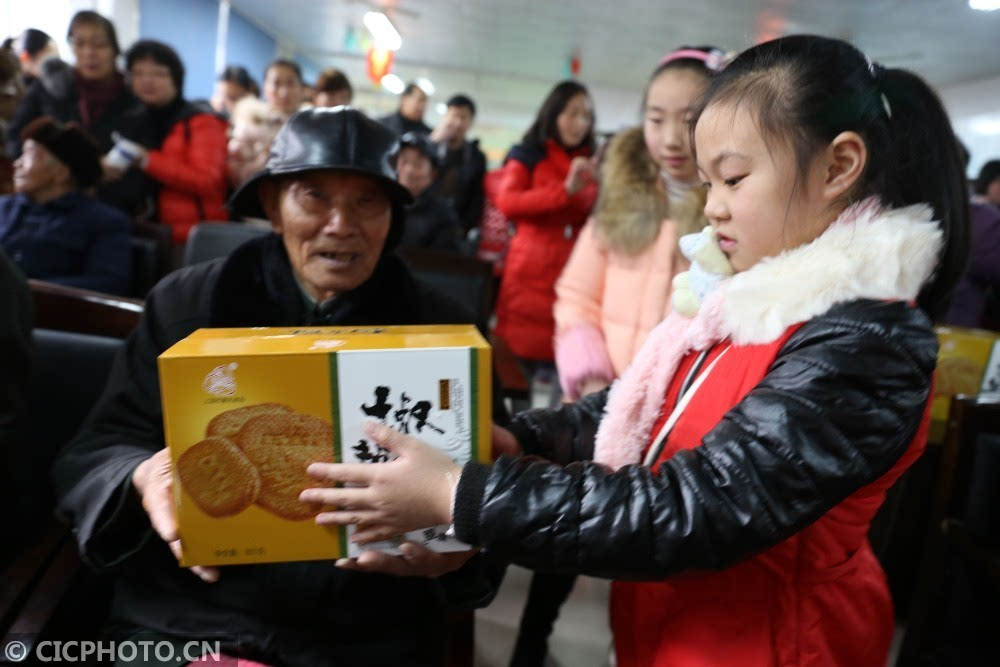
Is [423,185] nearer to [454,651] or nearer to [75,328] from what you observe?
[75,328]

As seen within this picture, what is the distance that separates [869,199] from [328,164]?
78cm

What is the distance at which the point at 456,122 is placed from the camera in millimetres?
3934

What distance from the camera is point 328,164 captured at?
994 mm

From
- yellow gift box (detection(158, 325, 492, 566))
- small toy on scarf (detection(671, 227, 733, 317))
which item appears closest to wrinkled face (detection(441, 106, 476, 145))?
small toy on scarf (detection(671, 227, 733, 317))

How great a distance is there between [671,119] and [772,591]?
1008 millimetres

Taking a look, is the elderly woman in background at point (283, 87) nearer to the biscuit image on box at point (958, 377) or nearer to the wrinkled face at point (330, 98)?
the wrinkled face at point (330, 98)

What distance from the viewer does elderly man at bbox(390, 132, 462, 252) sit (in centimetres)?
284

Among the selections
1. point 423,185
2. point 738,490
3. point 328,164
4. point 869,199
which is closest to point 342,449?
point 738,490

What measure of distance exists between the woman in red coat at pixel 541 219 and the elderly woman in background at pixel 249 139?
142 cm

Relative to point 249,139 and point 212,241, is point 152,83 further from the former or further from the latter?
point 212,241

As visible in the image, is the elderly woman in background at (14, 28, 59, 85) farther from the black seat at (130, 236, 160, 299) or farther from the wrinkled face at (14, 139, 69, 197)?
the black seat at (130, 236, 160, 299)

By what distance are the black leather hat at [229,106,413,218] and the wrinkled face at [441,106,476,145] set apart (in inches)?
118

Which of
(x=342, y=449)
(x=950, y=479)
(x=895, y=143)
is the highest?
(x=895, y=143)

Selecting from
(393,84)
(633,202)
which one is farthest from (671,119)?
(393,84)
